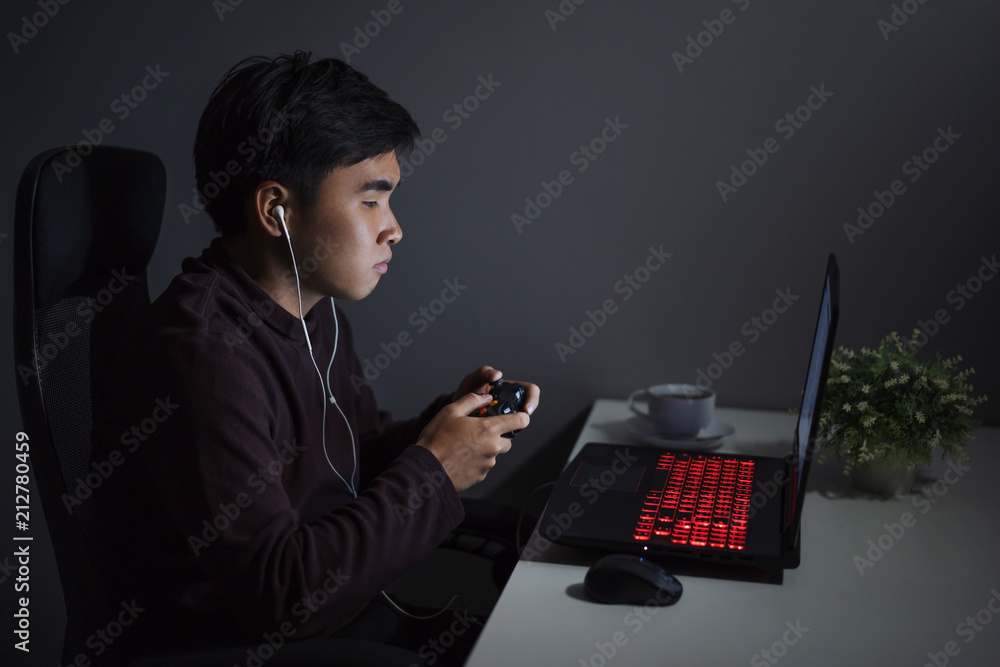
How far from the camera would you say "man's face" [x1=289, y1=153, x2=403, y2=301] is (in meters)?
1.07

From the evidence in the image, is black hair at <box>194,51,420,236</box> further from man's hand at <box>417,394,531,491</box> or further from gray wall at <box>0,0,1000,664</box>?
gray wall at <box>0,0,1000,664</box>

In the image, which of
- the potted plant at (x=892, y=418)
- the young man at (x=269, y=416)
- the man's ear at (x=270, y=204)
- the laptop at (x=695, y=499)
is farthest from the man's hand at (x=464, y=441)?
the potted plant at (x=892, y=418)

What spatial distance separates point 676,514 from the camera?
103 centimetres

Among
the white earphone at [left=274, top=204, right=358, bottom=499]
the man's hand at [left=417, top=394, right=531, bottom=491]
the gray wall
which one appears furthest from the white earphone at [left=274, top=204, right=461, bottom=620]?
the gray wall

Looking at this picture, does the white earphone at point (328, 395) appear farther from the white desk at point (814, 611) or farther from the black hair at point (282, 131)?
the white desk at point (814, 611)

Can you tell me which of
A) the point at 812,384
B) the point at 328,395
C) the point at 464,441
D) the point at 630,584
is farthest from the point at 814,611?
the point at 328,395

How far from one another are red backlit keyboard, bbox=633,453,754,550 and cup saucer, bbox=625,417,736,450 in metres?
0.08

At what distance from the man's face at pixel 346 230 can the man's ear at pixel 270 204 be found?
0.06 feet

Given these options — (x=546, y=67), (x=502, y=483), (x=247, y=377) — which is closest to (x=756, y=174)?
(x=546, y=67)

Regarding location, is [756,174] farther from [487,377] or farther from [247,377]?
[247,377]

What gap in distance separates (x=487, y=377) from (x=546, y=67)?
639 millimetres

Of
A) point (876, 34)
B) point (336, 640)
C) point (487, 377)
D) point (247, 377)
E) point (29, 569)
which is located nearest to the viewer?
point (336, 640)

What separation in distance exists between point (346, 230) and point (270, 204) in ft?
0.34

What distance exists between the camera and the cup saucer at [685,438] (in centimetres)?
134
